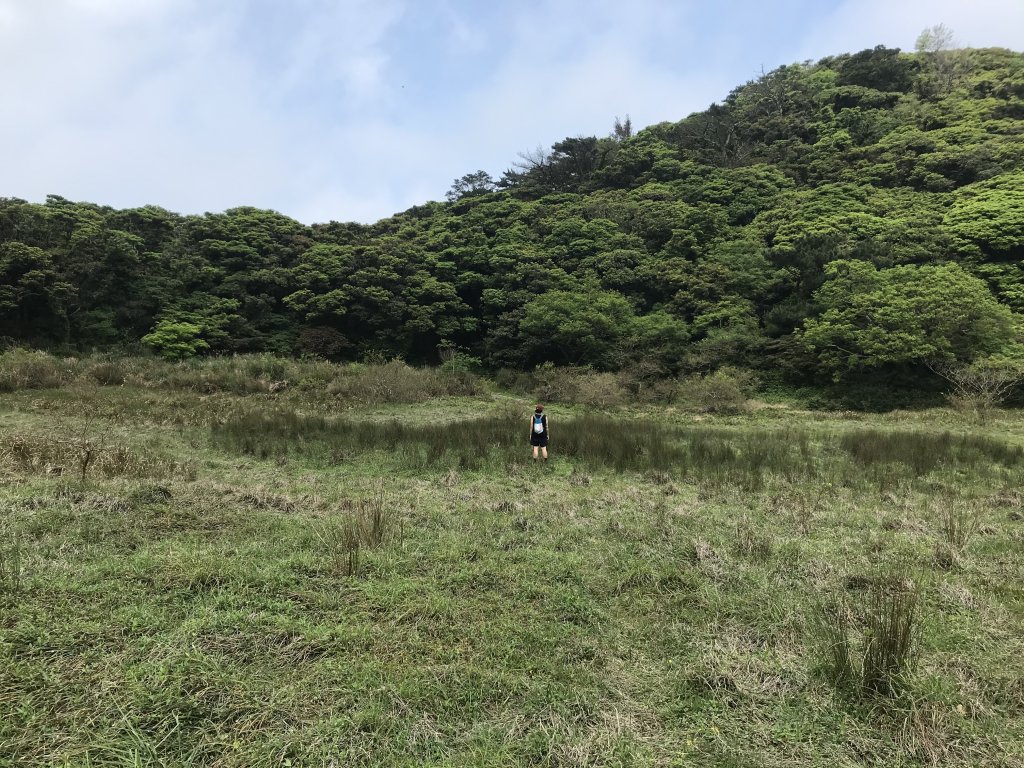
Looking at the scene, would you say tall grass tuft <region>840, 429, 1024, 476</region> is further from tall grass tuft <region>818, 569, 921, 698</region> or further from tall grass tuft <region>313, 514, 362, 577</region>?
tall grass tuft <region>313, 514, 362, 577</region>

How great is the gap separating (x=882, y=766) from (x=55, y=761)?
367 centimetres

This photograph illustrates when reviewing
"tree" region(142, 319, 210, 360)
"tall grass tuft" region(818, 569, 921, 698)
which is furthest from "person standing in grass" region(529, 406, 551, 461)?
"tree" region(142, 319, 210, 360)

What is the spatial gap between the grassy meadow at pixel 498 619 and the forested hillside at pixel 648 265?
17716 mm

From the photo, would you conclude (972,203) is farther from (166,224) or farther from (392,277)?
(166,224)

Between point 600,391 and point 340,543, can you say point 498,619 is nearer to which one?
point 340,543

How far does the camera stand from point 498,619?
341cm

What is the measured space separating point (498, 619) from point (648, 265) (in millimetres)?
30642

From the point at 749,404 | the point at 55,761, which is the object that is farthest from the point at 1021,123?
the point at 55,761

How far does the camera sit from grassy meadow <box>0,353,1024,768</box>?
92.3 inches

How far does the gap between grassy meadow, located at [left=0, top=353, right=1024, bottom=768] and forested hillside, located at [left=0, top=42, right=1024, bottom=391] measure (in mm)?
17716

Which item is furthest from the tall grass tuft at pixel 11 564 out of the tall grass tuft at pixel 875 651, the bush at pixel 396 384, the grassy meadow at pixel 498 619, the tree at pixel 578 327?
the tree at pixel 578 327

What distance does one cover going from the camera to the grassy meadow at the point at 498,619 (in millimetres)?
2344

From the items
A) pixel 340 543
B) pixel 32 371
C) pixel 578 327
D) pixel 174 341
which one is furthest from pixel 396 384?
pixel 340 543

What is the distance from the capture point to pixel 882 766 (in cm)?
225
